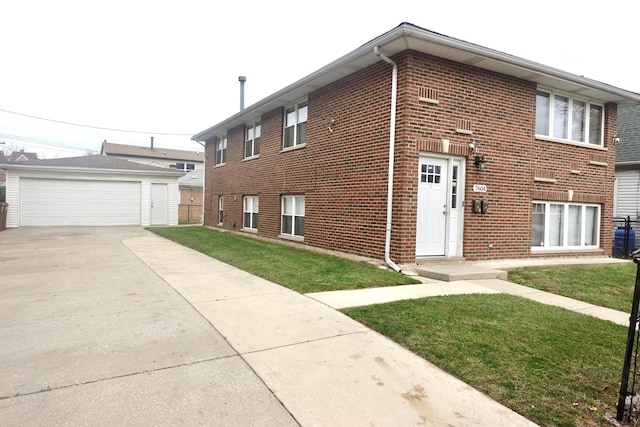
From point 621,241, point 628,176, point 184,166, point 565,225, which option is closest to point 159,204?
point 565,225

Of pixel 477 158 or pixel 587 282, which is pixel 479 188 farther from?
pixel 587 282

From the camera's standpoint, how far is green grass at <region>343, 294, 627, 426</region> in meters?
2.95

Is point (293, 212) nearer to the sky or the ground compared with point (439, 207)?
nearer to the ground

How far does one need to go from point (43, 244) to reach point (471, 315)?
12.8 m

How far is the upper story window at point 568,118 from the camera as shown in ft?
33.5

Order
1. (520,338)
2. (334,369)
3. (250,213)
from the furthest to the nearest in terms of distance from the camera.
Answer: (250,213) → (520,338) → (334,369)

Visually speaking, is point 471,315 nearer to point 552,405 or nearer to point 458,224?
point 552,405

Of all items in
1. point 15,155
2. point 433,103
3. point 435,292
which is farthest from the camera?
point 15,155

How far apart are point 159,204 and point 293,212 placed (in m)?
12.8

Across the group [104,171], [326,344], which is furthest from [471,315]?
[104,171]

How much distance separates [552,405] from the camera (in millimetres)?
2875

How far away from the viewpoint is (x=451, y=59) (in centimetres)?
858

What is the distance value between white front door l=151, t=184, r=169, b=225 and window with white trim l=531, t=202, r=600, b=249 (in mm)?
18819

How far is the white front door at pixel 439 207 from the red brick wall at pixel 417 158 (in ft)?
A: 0.73
